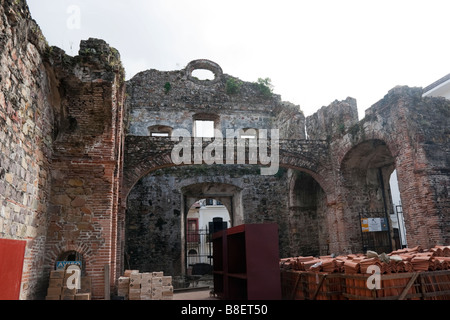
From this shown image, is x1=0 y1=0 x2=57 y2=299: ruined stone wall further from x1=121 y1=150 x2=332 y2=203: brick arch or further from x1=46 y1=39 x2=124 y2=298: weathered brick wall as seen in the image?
x1=121 y1=150 x2=332 y2=203: brick arch

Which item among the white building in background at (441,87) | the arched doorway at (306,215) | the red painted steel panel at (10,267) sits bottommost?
the red painted steel panel at (10,267)

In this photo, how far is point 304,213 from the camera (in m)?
14.5

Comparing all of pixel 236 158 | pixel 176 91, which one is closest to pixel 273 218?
pixel 236 158

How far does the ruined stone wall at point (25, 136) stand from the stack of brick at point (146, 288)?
1.79 m

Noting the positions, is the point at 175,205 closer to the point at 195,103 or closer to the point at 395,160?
the point at 195,103

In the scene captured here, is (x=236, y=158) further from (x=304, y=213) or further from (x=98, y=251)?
(x=98, y=251)

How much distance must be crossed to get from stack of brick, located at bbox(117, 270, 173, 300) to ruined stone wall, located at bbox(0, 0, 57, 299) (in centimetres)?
179

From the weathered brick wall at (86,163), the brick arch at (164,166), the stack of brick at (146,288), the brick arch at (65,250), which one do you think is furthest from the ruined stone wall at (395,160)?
the brick arch at (65,250)

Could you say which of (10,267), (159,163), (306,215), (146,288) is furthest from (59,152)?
(306,215)

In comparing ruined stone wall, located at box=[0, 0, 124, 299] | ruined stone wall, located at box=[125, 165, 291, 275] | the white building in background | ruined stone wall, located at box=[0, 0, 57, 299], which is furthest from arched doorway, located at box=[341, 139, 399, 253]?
the white building in background

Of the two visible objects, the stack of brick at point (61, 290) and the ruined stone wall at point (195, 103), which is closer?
the stack of brick at point (61, 290)

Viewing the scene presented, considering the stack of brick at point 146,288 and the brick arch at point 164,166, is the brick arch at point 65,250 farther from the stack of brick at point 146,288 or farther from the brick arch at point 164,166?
the brick arch at point 164,166

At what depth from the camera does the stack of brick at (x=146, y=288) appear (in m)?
7.61
